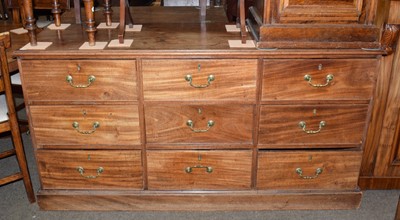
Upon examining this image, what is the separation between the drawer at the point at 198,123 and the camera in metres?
2.10

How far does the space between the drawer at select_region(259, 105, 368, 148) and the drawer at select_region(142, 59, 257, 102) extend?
17cm

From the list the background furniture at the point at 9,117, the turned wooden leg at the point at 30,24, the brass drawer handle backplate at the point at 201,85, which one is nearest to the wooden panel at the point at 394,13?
the brass drawer handle backplate at the point at 201,85

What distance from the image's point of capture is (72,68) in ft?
6.57

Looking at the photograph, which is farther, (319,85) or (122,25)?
(122,25)

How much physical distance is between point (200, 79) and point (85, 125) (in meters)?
0.63

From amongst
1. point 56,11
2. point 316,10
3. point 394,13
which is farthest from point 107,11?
point 394,13

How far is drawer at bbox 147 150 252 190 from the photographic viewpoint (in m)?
2.21

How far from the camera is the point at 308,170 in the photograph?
7.40 ft

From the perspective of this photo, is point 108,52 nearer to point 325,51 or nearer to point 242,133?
point 242,133

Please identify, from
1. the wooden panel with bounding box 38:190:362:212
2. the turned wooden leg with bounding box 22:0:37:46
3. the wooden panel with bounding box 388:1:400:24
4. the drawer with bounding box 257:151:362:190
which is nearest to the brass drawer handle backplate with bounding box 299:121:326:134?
the drawer with bounding box 257:151:362:190

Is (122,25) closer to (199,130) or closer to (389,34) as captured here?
(199,130)

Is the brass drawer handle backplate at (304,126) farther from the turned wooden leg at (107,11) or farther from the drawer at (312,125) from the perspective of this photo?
the turned wooden leg at (107,11)

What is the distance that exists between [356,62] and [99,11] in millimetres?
1641

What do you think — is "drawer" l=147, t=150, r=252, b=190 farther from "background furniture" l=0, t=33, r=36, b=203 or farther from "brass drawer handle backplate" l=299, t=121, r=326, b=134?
"background furniture" l=0, t=33, r=36, b=203
